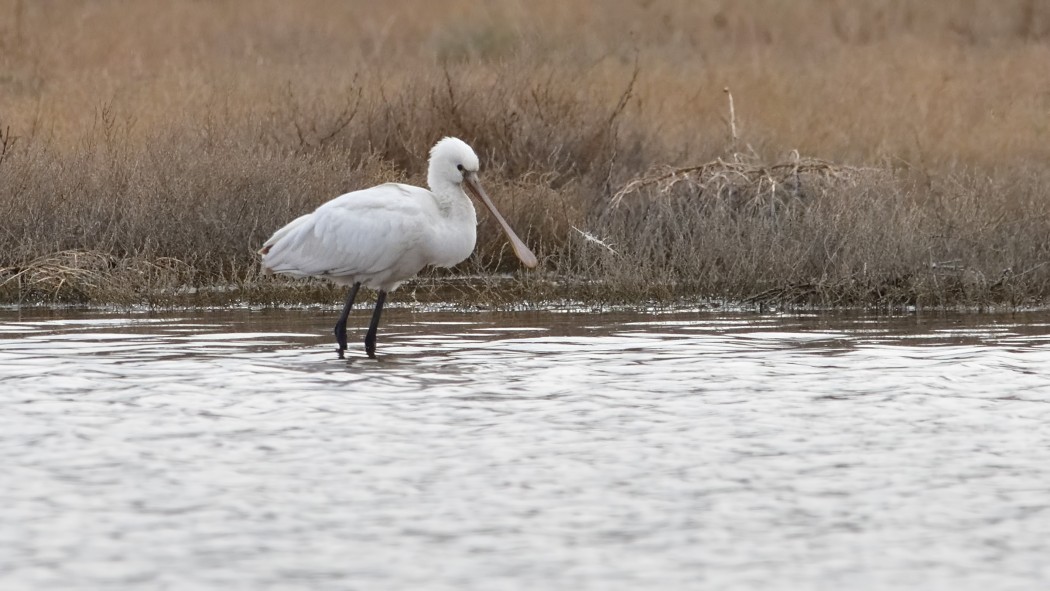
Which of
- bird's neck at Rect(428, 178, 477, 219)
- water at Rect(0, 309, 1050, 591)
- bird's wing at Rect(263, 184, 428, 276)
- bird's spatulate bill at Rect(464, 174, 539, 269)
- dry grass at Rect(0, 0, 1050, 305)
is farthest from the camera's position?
dry grass at Rect(0, 0, 1050, 305)

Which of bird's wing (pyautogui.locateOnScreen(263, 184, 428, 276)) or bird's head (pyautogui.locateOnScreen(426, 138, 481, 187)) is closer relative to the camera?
bird's wing (pyautogui.locateOnScreen(263, 184, 428, 276))

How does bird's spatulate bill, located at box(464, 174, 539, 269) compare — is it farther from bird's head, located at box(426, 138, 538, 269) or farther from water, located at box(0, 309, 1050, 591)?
water, located at box(0, 309, 1050, 591)

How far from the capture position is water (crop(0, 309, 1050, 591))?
531 centimetres

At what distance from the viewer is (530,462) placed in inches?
268

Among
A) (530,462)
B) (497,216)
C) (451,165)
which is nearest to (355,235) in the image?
(451,165)

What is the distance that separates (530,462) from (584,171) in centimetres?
1024

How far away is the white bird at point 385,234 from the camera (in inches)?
397

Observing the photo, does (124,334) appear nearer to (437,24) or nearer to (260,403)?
(260,403)

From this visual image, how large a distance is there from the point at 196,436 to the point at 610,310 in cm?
560

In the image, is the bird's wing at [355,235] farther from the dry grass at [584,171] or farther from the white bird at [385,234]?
the dry grass at [584,171]

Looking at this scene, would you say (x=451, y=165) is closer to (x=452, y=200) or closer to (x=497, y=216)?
(x=452, y=200)

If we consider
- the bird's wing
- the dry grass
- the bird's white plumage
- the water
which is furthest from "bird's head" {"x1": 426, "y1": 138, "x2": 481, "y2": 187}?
the dry grass

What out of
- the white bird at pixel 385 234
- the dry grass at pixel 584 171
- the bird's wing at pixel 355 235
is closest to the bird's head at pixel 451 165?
the white bird at pixel 385 234

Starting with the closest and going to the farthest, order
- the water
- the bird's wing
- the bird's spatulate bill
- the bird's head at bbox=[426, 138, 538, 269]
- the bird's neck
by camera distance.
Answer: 1. the water
2. the bird's wing
3. the bird's neck
4. the bird's head at bbox=[426, 138, 538, 269]
5. the bird's spatulate bill
